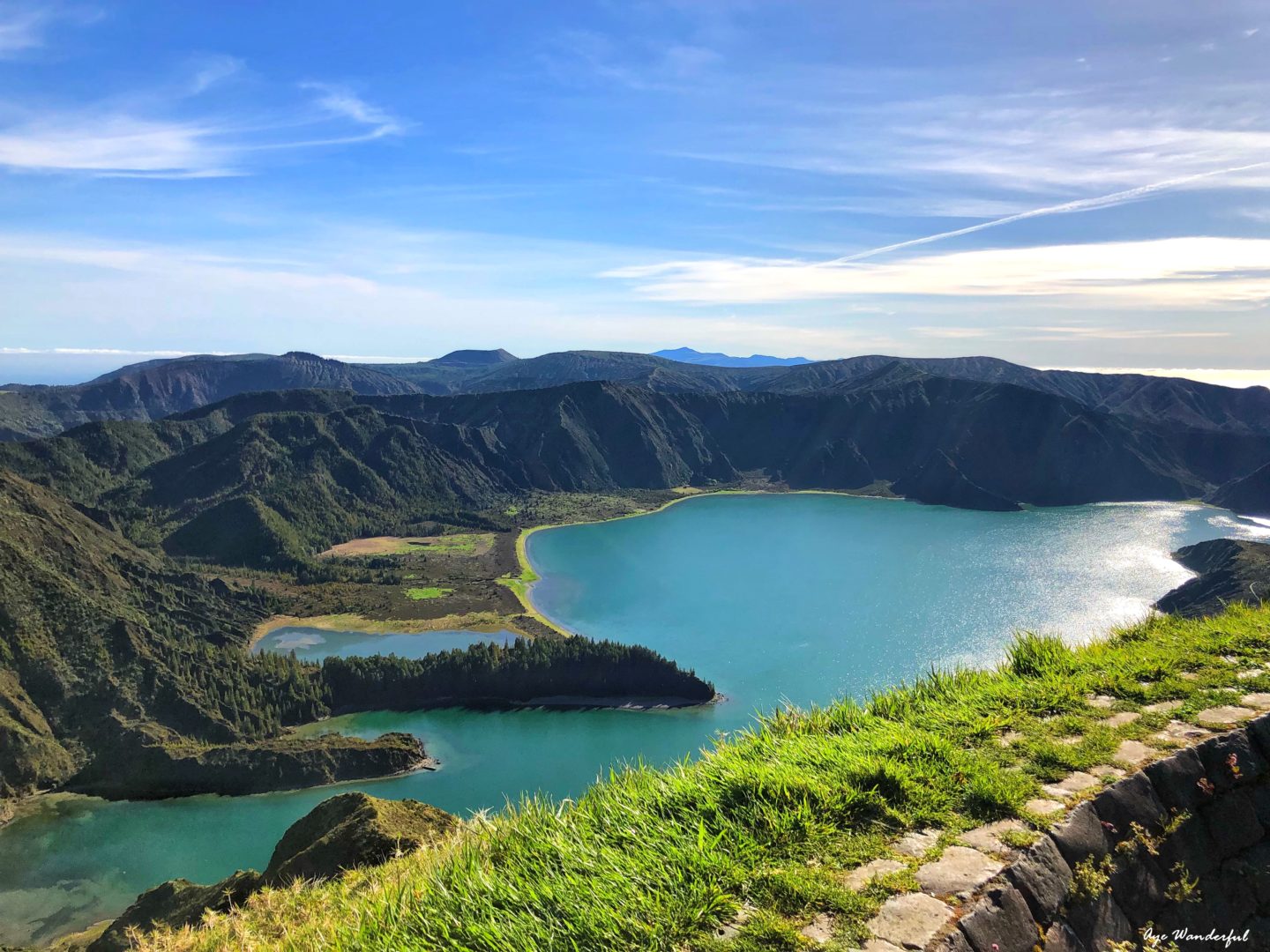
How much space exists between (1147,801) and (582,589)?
100.0m

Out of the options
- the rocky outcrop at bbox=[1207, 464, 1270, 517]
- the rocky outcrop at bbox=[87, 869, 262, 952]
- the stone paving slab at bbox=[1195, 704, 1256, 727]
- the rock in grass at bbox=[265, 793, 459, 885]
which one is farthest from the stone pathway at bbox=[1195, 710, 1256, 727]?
the rocky outcrop at bbox=[1207, 464, 1270, 517]

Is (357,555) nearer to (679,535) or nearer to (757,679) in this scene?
(679,535)

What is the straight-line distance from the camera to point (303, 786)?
5131 centimetres

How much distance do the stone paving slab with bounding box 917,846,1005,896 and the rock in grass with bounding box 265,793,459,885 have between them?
32.2 feet

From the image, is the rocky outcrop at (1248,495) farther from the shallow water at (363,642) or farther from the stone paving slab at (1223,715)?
the stone paving slab at (1223,715)

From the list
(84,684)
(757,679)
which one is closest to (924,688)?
(757,679)

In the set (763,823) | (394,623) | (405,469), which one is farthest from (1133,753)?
(405,469)

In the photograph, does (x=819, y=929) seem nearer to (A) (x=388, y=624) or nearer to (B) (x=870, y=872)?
(B) (x=870, y=872)

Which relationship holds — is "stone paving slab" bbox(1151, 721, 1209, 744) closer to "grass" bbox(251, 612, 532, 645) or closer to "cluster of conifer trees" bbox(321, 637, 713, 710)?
"cluster of conifer trees" bbox(321, 637, 713, 710)

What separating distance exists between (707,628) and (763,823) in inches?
3214

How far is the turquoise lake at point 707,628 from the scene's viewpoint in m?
45.3

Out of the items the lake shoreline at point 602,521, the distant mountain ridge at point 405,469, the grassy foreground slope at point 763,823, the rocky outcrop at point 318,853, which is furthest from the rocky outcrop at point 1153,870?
the distant mountain ridge at point 405,469

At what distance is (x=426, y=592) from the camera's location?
10238 centimetres

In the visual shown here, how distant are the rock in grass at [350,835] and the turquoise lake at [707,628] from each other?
1451cm
